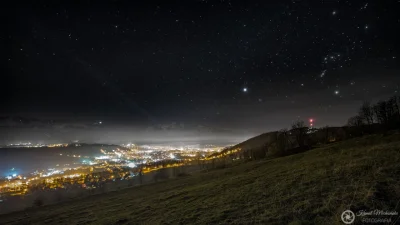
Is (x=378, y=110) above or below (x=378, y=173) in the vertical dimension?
above

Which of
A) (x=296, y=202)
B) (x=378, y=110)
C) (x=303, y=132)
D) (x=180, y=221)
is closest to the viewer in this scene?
(x=296, y=202)

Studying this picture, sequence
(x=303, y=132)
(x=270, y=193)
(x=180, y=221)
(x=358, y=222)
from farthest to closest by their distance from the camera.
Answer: (x=303, y=132)
(x=270, y=193)
(x=180, y=221)
(x=358, y=222)

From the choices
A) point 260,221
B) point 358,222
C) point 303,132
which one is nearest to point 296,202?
point 260,221

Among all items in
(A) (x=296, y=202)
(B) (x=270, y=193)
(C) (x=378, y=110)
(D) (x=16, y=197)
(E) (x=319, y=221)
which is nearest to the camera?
(E) (x=319, y=221)

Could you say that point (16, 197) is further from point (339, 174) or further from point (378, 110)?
point (378, 110)

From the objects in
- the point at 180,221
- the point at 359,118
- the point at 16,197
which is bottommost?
the point at 16,197

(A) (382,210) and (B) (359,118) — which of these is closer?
(A) (382,210)

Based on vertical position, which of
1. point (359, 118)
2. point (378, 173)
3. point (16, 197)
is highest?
point (359, 118)

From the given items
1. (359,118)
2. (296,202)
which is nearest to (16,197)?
(296,202)

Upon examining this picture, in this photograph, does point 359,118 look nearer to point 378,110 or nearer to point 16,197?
point 378,110
